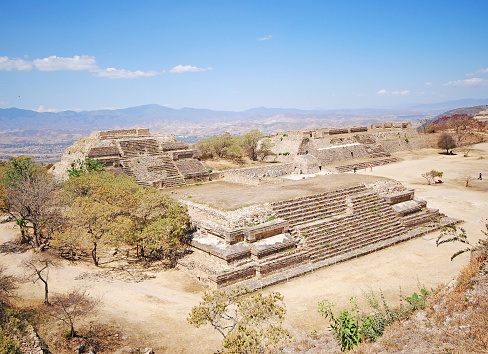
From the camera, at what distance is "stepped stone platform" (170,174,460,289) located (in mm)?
10359

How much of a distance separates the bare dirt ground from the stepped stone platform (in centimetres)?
56

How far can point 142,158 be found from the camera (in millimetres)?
22906

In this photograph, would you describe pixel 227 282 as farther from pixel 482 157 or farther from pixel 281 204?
pixel 482 157

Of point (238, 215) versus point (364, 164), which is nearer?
point (238, 215)

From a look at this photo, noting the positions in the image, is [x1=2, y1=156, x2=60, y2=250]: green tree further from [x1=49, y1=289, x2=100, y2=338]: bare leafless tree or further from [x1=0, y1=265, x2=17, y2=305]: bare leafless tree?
[x1=49, y1=289, x2=100, y2=338]: bare leafless tree

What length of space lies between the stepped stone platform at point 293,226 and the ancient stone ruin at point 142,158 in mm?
8176

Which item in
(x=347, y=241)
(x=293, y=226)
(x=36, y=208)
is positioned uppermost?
(x=36, y=208)

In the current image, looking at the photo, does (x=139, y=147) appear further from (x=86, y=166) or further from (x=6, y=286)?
(x=6, y=286)

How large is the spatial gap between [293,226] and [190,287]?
4299mm

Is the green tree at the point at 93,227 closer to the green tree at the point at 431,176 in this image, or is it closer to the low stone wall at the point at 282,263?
the low stone wall at the point at 282,263

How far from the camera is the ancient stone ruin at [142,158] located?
2138cm

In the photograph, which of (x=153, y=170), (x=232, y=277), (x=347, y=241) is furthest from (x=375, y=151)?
(x=232, y=277)

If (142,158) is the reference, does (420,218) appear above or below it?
below

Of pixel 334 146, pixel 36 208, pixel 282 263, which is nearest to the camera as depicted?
pixel 282 263
